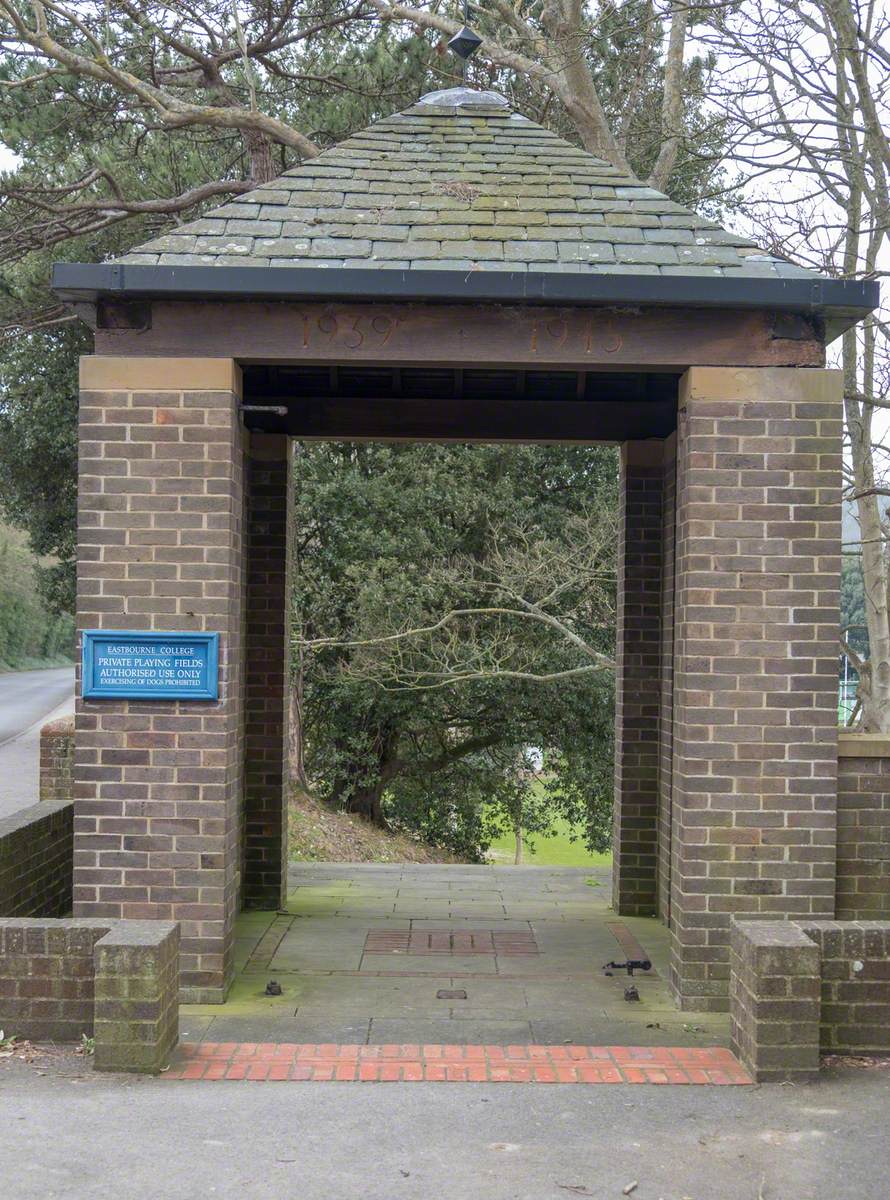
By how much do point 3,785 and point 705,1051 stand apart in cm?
1635

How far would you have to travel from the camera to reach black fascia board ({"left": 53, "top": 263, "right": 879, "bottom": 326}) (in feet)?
21.1

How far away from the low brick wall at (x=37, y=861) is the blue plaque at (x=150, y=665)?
5.06 ft

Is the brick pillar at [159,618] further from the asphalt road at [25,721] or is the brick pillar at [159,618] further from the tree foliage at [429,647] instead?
the tree foliage at [429,647]

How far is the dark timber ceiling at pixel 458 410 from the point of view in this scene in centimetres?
862

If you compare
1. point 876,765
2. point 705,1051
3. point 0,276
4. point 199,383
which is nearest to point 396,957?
point 705,1051

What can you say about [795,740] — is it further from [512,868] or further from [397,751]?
[397,751]

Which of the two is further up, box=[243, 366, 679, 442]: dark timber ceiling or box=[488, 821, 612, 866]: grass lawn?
box=[243, 366, 679, 442]: dark timber ceiling

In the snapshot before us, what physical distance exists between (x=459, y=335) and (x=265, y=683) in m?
3.27

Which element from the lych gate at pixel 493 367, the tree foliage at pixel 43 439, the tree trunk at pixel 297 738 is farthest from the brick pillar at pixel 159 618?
the tree foliage at pixel 43 439

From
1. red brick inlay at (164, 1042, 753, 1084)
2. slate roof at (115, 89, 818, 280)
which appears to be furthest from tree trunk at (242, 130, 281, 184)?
red brick inlay at (164, 1042, 753, 1084)

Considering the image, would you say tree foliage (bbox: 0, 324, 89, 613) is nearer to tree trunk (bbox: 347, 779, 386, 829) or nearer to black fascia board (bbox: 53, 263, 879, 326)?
tree trunk (bbox: 347, 779, 386, 829)

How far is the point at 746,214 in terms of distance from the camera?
13031mm

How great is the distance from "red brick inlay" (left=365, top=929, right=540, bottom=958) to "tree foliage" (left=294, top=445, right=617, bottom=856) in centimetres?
1056

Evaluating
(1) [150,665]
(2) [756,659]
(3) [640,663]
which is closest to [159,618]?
(1) [150,665]
